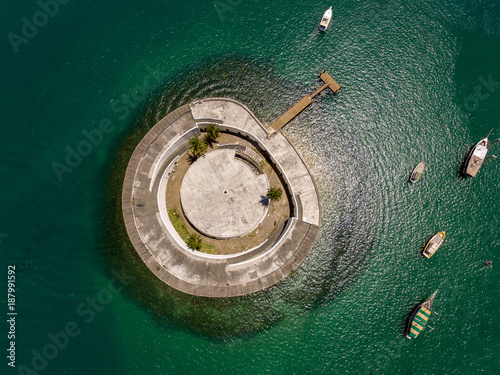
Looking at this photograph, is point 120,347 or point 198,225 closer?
point 120,347

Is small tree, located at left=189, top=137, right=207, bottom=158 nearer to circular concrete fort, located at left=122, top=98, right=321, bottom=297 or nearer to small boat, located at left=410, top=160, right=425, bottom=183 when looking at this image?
circular concrete fort, located at left=122, top=98, right=321, bottom=297

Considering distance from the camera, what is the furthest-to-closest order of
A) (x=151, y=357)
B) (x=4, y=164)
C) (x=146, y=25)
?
(x=146, y=25), (x=4, y=164), (x=151, y=357)

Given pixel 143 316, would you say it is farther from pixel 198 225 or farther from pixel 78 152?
pixel 78 152

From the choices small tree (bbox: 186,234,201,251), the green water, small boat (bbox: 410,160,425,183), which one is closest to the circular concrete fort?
small tree (bbox: 186,234,201,251)

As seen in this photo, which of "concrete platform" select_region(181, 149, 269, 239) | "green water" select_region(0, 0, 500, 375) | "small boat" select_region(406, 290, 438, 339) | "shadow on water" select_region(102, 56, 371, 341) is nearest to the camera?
"small boat" select_region(406, 290, 438, 339)

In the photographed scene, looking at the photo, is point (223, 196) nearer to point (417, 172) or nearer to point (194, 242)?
point (194, 242)

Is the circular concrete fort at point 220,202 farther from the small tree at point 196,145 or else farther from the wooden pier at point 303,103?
the wooden pier at point 303,103

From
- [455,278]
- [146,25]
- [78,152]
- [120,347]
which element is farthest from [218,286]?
[146,25]
